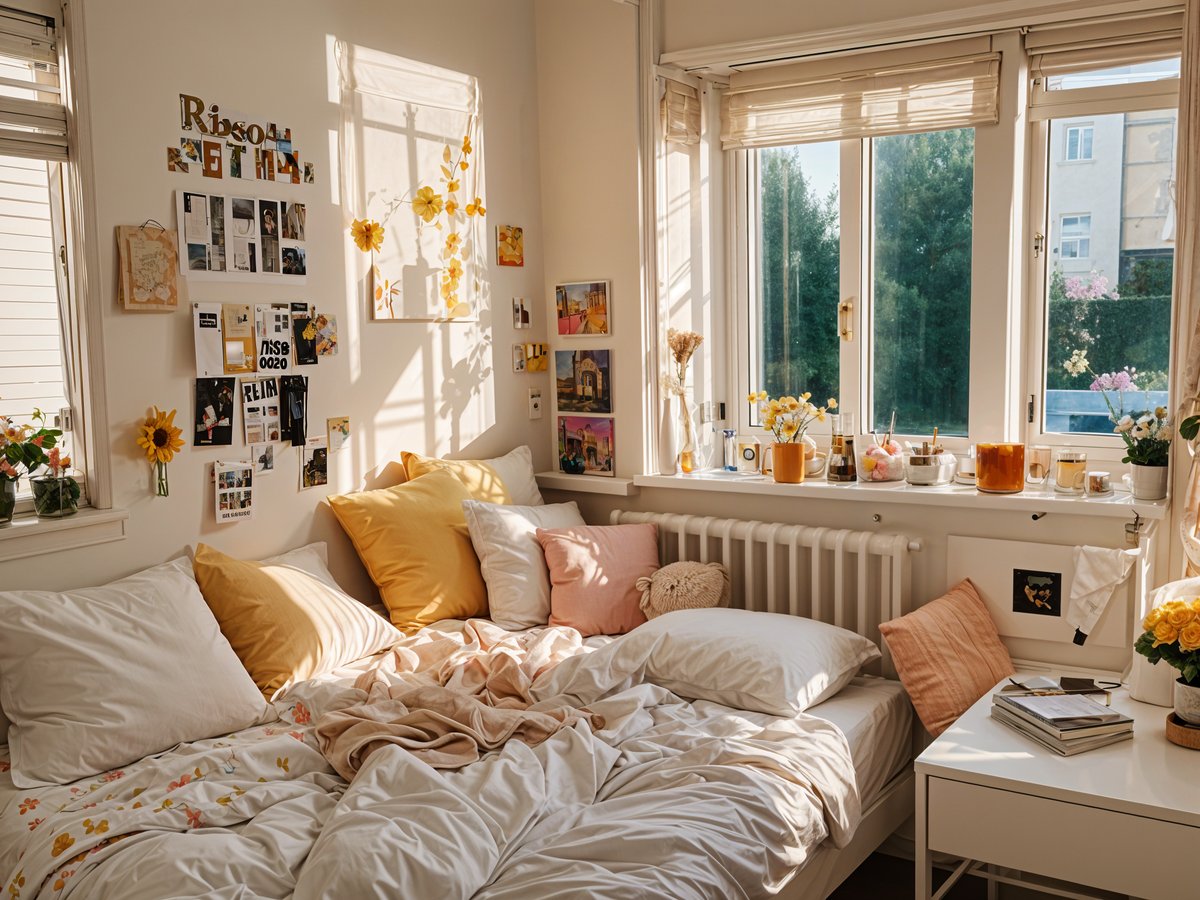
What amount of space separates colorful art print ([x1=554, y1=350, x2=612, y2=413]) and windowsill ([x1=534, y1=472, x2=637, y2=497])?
0.78 feet

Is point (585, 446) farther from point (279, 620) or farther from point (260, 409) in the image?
Answer: point (279, 620)

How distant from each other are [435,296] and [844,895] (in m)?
2.17

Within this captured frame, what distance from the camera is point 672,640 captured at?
109 inches

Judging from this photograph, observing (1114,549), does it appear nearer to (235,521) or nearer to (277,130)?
(235,521)

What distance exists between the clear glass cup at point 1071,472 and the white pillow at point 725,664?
73cm

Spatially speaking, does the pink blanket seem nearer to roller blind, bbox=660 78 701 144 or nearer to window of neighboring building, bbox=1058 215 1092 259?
roller blind, bbox=660 78 701 144

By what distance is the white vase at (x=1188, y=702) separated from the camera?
230 centimetres

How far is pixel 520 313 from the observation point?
373cm

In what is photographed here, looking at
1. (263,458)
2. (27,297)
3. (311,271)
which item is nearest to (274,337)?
(311,271)

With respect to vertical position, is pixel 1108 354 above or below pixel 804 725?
above

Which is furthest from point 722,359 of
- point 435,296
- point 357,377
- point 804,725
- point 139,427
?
point 139,427

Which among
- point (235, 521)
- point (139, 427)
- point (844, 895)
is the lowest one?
point (844, 895)

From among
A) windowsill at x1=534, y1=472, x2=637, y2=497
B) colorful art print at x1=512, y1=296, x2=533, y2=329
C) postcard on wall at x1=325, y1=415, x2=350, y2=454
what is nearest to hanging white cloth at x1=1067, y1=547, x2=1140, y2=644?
windowsill at x1=534, y1=472, x2=637, y2=497

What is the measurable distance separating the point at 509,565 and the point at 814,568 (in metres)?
0.93
